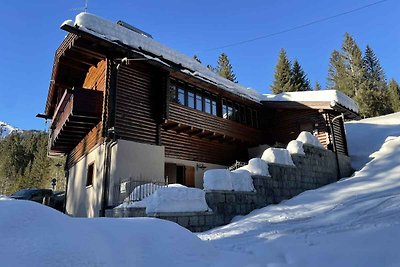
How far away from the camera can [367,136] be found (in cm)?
2378

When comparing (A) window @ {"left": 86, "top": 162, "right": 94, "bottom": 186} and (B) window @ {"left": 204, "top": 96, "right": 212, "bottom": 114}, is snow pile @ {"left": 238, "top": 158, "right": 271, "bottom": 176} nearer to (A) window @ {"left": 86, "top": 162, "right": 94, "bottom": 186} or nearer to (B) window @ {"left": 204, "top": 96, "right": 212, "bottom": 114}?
(B) window @ {"left": 204, "top": 96, "right": 212, "bottom": 114}

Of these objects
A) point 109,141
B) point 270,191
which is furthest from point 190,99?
point 270,191

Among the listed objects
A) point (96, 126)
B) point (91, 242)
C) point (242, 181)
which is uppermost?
point (96, 126)

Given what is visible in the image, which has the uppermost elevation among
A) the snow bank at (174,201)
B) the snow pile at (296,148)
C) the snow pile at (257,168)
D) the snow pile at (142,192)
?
the snow pile at (296,148)

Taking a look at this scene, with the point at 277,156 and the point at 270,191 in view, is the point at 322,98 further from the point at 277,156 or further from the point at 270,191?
the point at 270,191

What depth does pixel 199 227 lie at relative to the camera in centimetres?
977

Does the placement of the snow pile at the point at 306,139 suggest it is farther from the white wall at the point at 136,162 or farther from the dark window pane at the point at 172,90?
the white wall at the point at 136,162

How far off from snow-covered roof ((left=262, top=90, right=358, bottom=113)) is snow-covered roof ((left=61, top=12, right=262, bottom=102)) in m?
2.66

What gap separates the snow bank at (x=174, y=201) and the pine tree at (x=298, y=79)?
40801mm

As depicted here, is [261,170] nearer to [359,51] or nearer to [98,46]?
[98,46]

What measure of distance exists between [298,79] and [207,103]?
112 ft

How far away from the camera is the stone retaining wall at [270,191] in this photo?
9914mm

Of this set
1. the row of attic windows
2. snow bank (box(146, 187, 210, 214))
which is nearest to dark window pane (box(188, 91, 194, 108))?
the row of attic windows

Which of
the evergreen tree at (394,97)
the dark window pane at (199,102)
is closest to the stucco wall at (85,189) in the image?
the dark window pane at (199,102)
